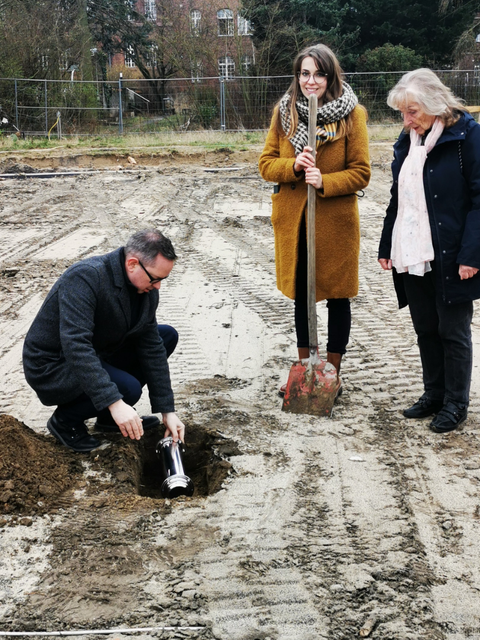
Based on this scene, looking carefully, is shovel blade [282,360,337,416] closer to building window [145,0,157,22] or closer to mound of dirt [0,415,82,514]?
mound of dirt [0,415,82,514]

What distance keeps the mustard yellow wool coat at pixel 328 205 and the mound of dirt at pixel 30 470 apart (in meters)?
1.74

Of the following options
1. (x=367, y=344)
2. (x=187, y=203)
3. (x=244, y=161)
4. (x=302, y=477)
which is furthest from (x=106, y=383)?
(x=244, y=161)

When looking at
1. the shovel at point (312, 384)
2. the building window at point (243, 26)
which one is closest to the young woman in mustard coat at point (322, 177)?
the shovel at point (312, 384)

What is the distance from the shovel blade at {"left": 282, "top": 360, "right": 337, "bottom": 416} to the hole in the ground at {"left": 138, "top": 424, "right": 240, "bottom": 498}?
24.4 inches

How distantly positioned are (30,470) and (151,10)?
32019 millimetres

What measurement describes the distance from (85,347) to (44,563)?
1.04 meters

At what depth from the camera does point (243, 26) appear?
1025 inches

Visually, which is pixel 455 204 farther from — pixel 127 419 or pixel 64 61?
pixel 64 61

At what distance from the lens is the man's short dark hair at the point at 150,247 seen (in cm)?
346

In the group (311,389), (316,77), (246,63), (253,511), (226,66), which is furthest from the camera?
(226,66)

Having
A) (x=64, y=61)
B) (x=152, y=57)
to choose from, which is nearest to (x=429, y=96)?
(x=64, y=61)

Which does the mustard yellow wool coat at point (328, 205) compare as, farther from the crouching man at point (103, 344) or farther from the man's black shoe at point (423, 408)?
the crouching man at point (103, 344)

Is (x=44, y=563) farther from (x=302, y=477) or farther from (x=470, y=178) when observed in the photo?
(x=470, y=178)

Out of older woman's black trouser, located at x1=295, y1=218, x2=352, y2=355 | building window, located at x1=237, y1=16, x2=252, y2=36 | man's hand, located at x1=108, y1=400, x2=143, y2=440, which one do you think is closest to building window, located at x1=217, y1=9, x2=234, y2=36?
building window, located at x1=237, y1=16, x2=252, y2=36
